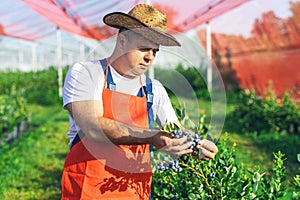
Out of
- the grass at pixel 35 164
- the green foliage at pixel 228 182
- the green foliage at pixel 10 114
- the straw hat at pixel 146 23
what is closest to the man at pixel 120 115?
the straw hat at pixel 146 23

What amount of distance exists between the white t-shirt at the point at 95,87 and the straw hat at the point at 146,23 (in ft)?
0.62

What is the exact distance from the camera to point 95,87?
1.82 m

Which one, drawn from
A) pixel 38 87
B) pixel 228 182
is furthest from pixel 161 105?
pixel 38 87

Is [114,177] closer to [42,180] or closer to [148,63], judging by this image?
[148,63]

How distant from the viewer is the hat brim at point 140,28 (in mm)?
1729

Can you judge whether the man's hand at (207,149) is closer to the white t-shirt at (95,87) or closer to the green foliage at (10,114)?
the white t-shirt at (95,87)

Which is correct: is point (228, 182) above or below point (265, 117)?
below

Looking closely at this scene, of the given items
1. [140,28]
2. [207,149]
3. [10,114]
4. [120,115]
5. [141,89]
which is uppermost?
[10,114]

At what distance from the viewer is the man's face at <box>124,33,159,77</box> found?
175cm

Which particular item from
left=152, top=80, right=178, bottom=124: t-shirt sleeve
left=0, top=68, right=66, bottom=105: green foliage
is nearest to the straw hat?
left=152, top=80, right=178, bottom=124: t-shirt sleeve

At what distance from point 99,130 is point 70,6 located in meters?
6.26

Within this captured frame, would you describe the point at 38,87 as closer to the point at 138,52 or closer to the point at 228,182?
the point at 228,182

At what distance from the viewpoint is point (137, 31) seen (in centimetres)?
176

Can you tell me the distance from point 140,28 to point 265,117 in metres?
5.57
